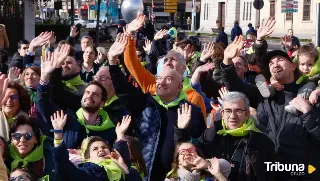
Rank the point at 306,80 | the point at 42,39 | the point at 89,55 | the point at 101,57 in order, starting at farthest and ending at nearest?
the point at 101,57, the point at 89,55, the point at 42,39, the point at 306,80

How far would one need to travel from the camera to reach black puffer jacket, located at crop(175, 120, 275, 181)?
207 inches

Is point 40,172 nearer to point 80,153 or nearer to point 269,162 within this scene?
point 80,153

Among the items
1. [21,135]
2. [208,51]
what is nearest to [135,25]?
[208,51]

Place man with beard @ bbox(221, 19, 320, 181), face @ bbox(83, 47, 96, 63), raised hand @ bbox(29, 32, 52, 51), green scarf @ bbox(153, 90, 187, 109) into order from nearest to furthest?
man with beard @ bbox(221, 19, 320, 181) < green scarf @ bbox(153, 90, 187, 109) < raised hand @ bbox(29, 32, 52, 51) < face @ bbox(83, 47, 96, 63)

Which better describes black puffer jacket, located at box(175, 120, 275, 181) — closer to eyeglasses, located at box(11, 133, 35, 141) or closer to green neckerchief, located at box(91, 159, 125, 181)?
green neckerchief, located at box(91, 159, 125, 181)

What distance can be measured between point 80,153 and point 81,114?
31.0 inches

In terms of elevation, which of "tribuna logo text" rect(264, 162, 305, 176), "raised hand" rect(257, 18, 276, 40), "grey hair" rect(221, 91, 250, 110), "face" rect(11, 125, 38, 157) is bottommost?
"tribuna logo text" rect(264, 162, 305, 176)

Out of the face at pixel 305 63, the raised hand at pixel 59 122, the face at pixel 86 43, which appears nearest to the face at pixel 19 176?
the raised hand at pixel 59 122

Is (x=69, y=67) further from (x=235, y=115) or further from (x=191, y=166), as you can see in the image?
(x=191, y=166)

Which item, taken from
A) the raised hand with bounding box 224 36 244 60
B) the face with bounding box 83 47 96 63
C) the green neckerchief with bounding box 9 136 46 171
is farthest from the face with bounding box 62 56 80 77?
the green neckerchief with bounding box 9 136 46 171

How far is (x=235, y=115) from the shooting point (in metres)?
5.38

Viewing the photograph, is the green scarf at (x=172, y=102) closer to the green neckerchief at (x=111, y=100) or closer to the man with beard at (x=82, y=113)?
the man with beard at (x=82, y=113)

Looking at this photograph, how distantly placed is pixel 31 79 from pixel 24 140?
81.9 inches

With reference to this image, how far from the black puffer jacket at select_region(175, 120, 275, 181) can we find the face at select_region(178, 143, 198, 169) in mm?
212
